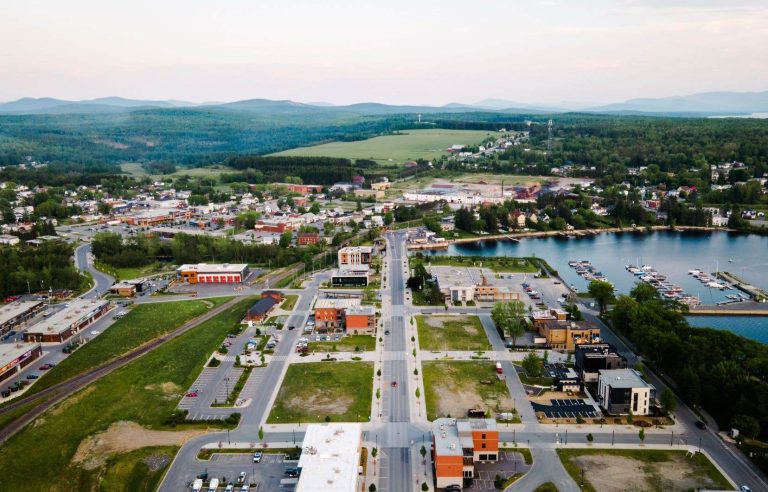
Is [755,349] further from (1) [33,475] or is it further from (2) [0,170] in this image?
(2) [0,170]

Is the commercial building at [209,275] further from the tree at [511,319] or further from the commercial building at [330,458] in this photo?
the commercial building at [330,458]

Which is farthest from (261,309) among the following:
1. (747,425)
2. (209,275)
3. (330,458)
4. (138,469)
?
(747,425)

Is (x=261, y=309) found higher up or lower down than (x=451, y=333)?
higher up

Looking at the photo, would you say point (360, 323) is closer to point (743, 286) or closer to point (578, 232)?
point (743, 286)

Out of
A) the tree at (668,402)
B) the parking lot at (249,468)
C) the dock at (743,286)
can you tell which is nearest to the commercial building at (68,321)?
the parking lot at (249,468)

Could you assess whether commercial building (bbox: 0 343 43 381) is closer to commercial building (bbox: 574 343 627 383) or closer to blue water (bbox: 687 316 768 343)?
commercial building (bbox: 574 343 627 383)

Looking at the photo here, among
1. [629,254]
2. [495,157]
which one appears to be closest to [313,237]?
[629,254]
